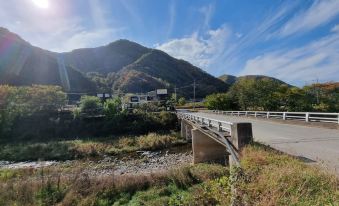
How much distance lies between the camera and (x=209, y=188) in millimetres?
6602

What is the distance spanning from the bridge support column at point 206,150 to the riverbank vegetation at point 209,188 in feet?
15.7

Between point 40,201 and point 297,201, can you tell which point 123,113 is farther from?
point 297,201

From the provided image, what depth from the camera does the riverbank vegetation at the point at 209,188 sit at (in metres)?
4.61

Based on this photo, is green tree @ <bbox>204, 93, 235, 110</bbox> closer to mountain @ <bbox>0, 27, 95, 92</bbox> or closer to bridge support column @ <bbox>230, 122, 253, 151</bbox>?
bridge support column @ <bbox>230, 122, 253, 151</bbox>

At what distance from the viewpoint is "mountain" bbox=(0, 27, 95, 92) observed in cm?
10992

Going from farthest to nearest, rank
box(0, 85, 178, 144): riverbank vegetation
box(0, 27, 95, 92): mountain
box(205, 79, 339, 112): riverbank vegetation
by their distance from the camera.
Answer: box(0, 27, 95, 92): mountain
box(0, 85, 178, 144): riverbank vegetation
box(205, 79, 339, 112): riverbank vegetation

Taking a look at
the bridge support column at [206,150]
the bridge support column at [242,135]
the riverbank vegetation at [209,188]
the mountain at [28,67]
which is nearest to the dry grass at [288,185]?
the riverbank vegetation at [209,188]

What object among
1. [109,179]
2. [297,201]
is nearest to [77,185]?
[109,179]

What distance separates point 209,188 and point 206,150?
14.6 m

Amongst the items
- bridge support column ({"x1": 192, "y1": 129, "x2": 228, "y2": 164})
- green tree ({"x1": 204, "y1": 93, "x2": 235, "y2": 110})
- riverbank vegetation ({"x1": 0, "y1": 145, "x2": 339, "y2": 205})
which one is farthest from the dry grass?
green tree ({"x1": 204, "y1": 93, "x2": 235, "y2": 110})

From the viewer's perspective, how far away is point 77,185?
45.8ft

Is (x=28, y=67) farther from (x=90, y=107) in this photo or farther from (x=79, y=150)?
(x=79, y=150)

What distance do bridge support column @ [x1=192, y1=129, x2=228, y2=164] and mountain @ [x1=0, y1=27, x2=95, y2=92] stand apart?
107 metres

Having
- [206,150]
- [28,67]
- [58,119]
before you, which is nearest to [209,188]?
[206,150]
